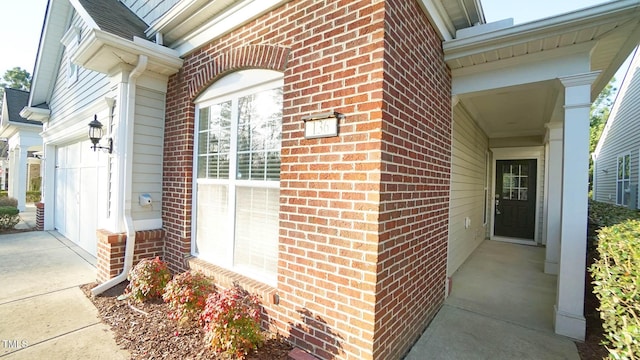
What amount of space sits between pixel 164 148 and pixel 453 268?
198 inches

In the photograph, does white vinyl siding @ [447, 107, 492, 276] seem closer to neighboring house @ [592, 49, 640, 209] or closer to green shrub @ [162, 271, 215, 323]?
green shrub @ [162, 271, 215, 323]

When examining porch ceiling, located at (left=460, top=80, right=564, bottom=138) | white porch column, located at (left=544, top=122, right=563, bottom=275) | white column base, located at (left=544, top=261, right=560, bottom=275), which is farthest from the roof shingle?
white column base, located at (left=544, top=261, right=560, bottom=275)

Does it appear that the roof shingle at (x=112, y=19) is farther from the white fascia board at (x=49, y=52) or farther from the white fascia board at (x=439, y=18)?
the white fascia board at (x=439, y=18)

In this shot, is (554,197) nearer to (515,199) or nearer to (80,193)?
(515,199)

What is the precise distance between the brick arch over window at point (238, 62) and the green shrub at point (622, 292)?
10.4 ft

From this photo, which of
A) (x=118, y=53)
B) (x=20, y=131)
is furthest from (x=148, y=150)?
(x=20, y=131)

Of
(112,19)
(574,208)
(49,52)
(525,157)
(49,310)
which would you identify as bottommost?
(49,310)

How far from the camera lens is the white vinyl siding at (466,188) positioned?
4.47 m

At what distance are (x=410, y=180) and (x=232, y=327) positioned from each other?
2.06 meters

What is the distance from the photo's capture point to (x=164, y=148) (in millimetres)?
4289

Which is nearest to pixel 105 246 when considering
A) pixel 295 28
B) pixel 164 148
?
pixel 164 148

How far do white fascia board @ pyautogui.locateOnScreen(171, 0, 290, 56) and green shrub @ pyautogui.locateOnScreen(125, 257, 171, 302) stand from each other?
9.67 ft

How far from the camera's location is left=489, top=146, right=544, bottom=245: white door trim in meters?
7.60

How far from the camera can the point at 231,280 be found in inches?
124
